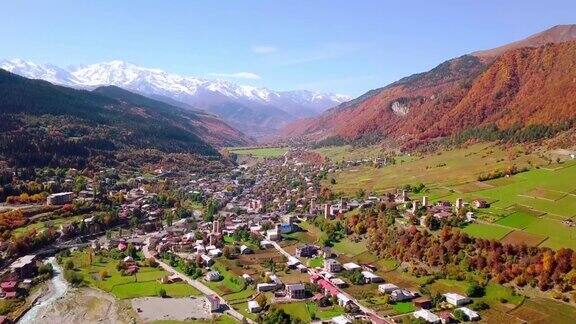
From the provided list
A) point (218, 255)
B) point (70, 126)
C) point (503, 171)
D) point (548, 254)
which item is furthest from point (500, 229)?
point (70, 126)

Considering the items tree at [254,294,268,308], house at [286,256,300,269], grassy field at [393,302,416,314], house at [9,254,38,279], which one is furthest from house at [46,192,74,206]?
grassy field at [393,302,416,314]

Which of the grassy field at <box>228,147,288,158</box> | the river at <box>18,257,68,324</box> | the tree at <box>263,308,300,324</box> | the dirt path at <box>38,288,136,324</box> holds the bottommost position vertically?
the grassy field at <box>228,147,288,158</box>

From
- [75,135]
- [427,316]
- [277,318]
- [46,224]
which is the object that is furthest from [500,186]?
[75,135]

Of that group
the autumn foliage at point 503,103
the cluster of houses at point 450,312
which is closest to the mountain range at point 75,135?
the autumn foliage at point 503,103

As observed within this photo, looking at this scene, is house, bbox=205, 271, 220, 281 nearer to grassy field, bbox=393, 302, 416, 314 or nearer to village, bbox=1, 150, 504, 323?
village, bbox=1, 150, 504, 323

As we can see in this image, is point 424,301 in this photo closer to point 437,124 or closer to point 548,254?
point 548,254

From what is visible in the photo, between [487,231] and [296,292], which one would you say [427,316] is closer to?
[296,292]

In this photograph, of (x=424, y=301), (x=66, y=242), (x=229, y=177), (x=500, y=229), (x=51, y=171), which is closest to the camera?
(x=424, y=301)
